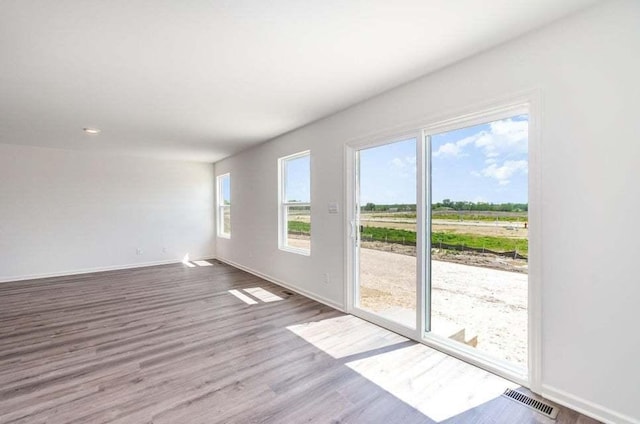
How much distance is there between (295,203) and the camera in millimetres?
Answer: 4594

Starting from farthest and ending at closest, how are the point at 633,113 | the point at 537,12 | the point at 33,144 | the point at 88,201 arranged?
the point at 88,201 → the point at 33,144 → the point at 537,12 → the point at 633,113

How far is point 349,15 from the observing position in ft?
5.99

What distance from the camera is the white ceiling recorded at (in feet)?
5.78

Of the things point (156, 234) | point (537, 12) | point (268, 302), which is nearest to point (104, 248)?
point (156, 234)

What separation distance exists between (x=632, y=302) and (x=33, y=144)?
7.88m

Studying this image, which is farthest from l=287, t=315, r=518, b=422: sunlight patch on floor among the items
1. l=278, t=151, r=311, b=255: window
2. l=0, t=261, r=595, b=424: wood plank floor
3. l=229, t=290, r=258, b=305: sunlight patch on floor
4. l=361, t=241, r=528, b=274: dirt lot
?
l=278, t=151, r=311, b=255: window

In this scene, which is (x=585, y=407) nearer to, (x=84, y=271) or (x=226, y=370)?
(x=226, y=370)

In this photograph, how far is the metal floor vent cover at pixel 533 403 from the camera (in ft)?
5.95

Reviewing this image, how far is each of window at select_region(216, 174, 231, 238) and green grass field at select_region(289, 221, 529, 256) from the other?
4.43 metres

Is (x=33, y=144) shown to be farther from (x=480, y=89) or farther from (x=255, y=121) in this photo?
(x=480, y=89)

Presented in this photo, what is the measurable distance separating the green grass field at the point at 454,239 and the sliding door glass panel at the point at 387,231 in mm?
11

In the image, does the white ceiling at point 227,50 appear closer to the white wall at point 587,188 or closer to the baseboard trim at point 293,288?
the white wall at point 587,188

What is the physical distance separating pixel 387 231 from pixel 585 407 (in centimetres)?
194

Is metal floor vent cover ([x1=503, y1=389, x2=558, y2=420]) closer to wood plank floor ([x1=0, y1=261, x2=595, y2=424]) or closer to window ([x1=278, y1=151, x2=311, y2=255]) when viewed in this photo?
wood plank floor ([x1=0, y1=261, x2=595, y2=424])
